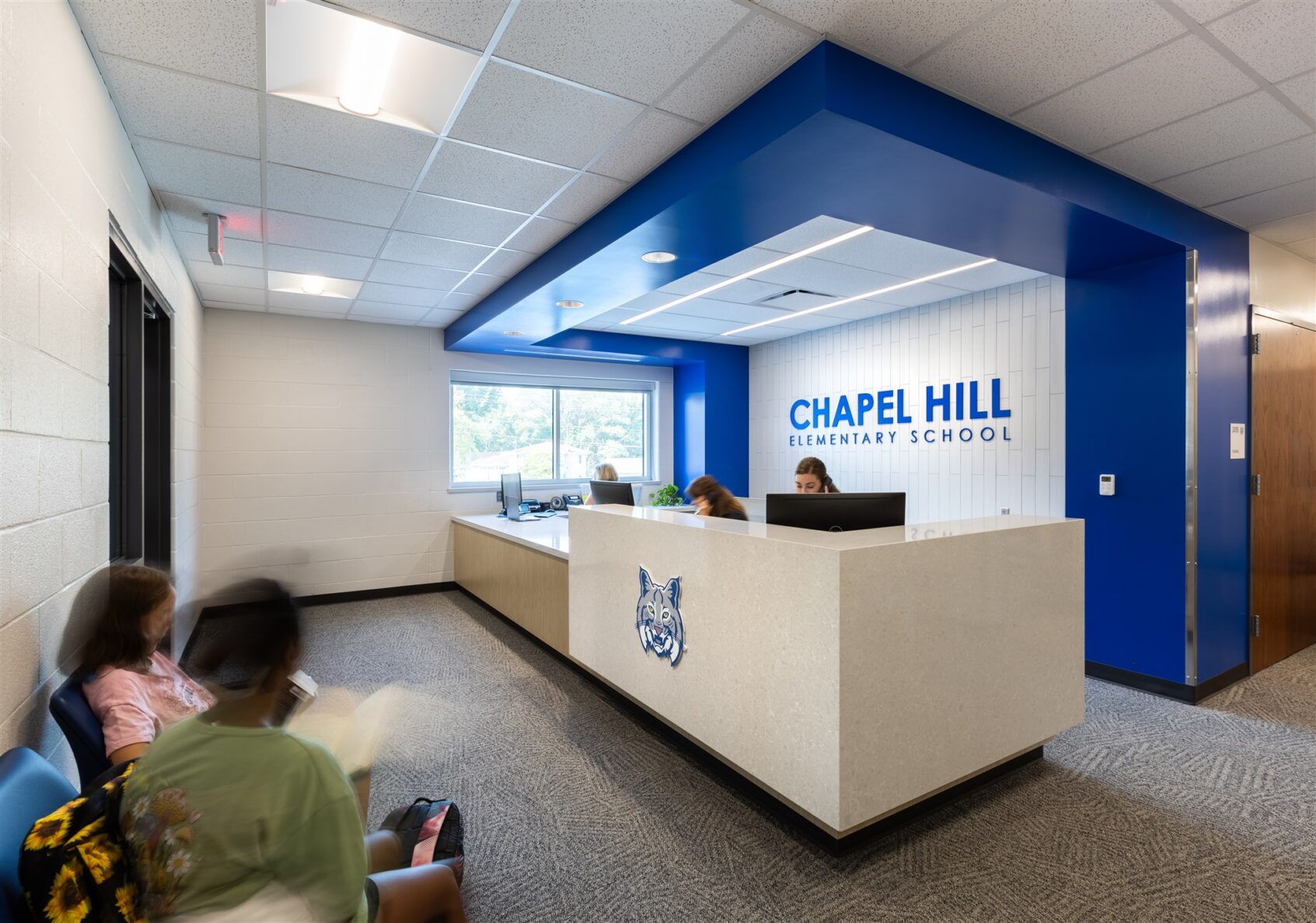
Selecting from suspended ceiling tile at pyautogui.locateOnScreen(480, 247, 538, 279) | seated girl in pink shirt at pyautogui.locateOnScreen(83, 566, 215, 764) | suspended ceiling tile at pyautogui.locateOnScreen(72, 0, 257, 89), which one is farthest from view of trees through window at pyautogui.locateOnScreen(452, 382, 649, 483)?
seated girl in pink shirt at pyautogui.locateOnScreen(83, 566, 215, 764)

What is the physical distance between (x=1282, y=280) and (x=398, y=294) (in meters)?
5.94

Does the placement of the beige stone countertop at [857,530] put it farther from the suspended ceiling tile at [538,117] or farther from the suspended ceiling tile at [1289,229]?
the suspended ceiling tile at [1289,229]

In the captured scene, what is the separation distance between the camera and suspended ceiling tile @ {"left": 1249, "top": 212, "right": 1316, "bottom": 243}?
11.8 ft

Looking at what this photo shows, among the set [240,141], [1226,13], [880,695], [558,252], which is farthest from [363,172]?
[1226,13]

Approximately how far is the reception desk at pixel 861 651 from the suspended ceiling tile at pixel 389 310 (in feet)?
11.7

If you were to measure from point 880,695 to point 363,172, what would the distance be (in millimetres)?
2963

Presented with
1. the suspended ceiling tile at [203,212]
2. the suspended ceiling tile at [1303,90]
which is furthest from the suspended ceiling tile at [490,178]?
the suspended ceiling tile at [1303,90]

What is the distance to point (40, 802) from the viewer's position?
124 cm

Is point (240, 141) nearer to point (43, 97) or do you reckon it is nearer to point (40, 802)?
point (43, 97)

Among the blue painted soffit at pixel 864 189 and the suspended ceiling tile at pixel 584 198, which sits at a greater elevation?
the suspended ceiling tile at pixel 584 198

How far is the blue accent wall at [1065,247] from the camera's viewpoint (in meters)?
2.29

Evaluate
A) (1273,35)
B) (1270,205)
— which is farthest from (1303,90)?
(1270,205)

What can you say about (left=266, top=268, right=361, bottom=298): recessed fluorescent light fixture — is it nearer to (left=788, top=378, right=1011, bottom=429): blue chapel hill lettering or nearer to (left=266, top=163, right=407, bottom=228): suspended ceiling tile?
(left=266, top=163, right=407, bottom=228): suspended ceiling tile

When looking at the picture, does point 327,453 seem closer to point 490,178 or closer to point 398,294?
point 398,294
